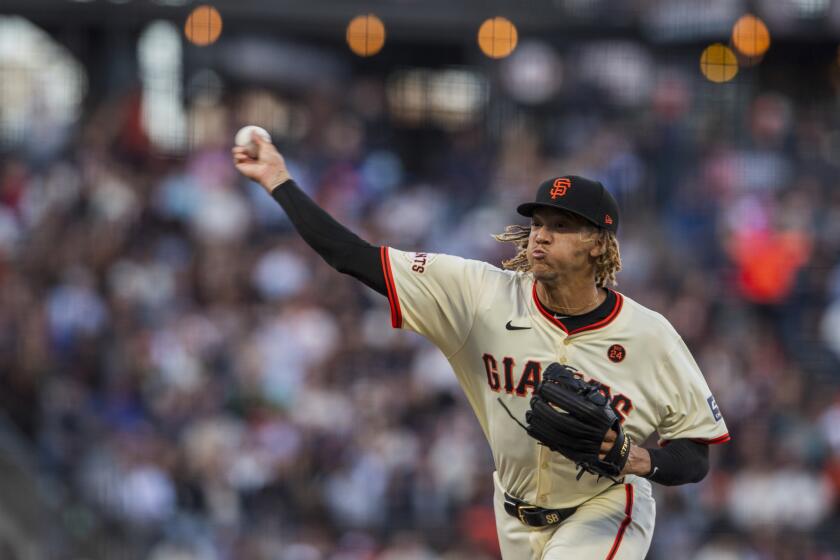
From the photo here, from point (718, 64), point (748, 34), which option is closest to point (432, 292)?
point (718, 64)

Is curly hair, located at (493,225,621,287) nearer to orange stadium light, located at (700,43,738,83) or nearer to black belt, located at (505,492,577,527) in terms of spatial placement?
black belt, located at (505,492,577,527)

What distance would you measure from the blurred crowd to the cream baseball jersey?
587 cm

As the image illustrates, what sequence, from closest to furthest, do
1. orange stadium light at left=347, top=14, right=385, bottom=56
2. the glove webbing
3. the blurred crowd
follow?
the glove webbing, the blurred crowd, orange stadium light at left=347, top=14, right=385, bottom=56

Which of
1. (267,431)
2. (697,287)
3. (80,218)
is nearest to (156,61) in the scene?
(80,218)

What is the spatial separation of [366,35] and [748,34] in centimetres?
445

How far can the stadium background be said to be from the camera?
11.5 meters

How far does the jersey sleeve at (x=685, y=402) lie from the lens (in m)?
5.39

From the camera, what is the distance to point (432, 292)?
17.8ft

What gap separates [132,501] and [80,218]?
3.15 meters

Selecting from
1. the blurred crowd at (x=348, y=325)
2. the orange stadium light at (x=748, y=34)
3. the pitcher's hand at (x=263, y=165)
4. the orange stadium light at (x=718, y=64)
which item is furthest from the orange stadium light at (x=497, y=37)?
the pitcher's hand at (x=263, y=165)

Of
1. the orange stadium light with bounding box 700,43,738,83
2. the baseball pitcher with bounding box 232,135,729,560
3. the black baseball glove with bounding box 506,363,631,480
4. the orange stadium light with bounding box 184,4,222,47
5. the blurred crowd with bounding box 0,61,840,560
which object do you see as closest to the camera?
the black baseball glove with bounding box 506,363,631,480

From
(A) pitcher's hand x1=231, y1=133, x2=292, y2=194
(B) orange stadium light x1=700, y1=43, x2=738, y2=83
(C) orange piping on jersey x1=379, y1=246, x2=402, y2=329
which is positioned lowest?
(C) orange piping on jersey x1=379, y1=246, x2=402, y2=329

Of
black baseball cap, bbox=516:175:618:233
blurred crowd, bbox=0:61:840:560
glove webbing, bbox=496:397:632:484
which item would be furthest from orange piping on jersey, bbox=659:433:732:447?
Answer: blurred crowd, bbox=0:61:840:560

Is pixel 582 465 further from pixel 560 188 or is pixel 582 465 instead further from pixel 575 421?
pixel 560 188
